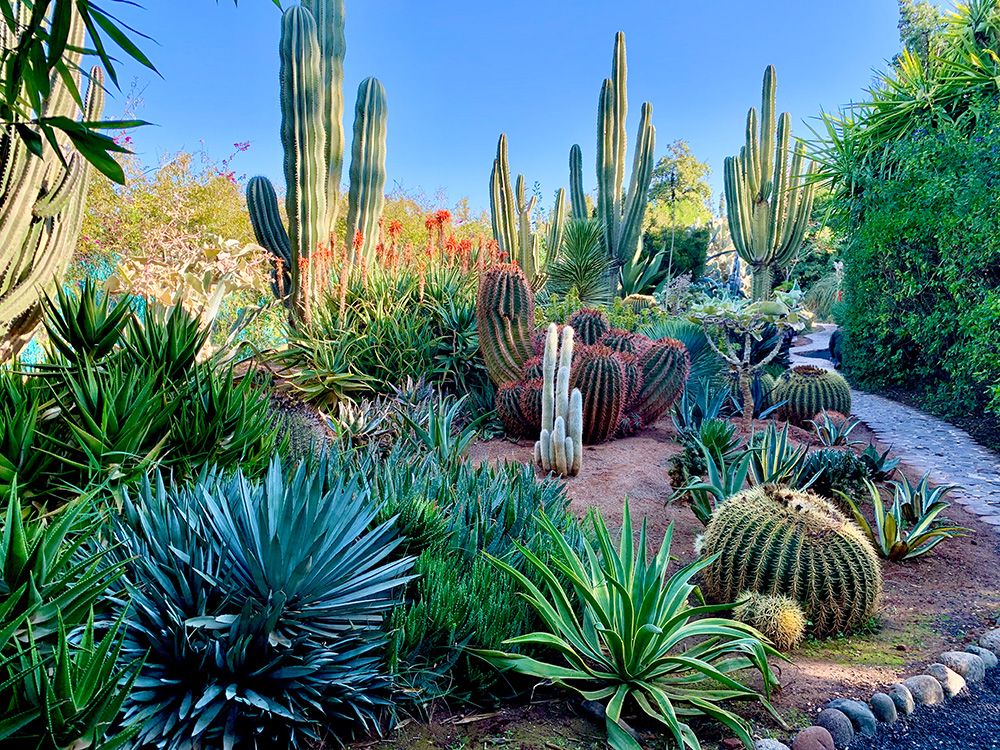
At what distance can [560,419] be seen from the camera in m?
5.15

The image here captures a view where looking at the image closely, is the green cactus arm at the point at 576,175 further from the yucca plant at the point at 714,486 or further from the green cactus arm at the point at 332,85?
the yucca plant at the point at 714,486

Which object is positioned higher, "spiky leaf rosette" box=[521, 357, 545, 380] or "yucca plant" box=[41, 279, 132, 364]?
"yucca plant" box=[41, 279, 132, 364]

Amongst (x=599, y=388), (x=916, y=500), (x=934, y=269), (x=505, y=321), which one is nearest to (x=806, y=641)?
(x=916, y=500)

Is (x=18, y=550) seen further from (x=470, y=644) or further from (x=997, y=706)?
(x=997, y=706)

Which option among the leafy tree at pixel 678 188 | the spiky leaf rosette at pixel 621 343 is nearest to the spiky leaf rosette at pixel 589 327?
the spiky leaf rosette at pixel 621 343

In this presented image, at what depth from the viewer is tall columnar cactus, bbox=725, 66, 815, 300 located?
1541cm

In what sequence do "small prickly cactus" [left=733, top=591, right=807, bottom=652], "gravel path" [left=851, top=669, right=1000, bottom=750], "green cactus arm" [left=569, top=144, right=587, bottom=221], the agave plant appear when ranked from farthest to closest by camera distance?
"green cactus arm" [left=569, top=144, right=587, bottom=221], "small prickly cactus" [left=733, top=591, right=807, bottom=652], "gravel path" [left=851, top=669, right=1000, bottom=750], the agave plant

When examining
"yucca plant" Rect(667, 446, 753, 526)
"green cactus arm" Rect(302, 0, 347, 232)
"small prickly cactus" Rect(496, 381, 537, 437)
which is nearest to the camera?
"yucca plant" Rect(667, 446, 753, 526)

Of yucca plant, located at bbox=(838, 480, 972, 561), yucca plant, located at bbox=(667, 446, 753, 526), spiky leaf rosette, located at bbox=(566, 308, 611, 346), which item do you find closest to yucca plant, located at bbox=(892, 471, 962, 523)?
yucca plant, located at bbox=(838, 480, 972, 561)

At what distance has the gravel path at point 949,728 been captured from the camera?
8.09 ft

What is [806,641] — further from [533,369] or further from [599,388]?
[533,369]

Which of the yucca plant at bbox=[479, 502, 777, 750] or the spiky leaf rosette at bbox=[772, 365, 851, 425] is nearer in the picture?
the yucca plant at bbox=[479, 502, 777, 750]

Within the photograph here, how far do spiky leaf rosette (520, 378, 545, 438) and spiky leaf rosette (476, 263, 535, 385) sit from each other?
678 millimetres

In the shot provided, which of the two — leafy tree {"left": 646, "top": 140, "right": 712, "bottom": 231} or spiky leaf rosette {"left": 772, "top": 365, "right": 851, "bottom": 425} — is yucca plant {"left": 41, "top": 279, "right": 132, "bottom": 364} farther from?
leafy tree {"left": 646, "top": 140, "right": 712, "bottom": 231}
